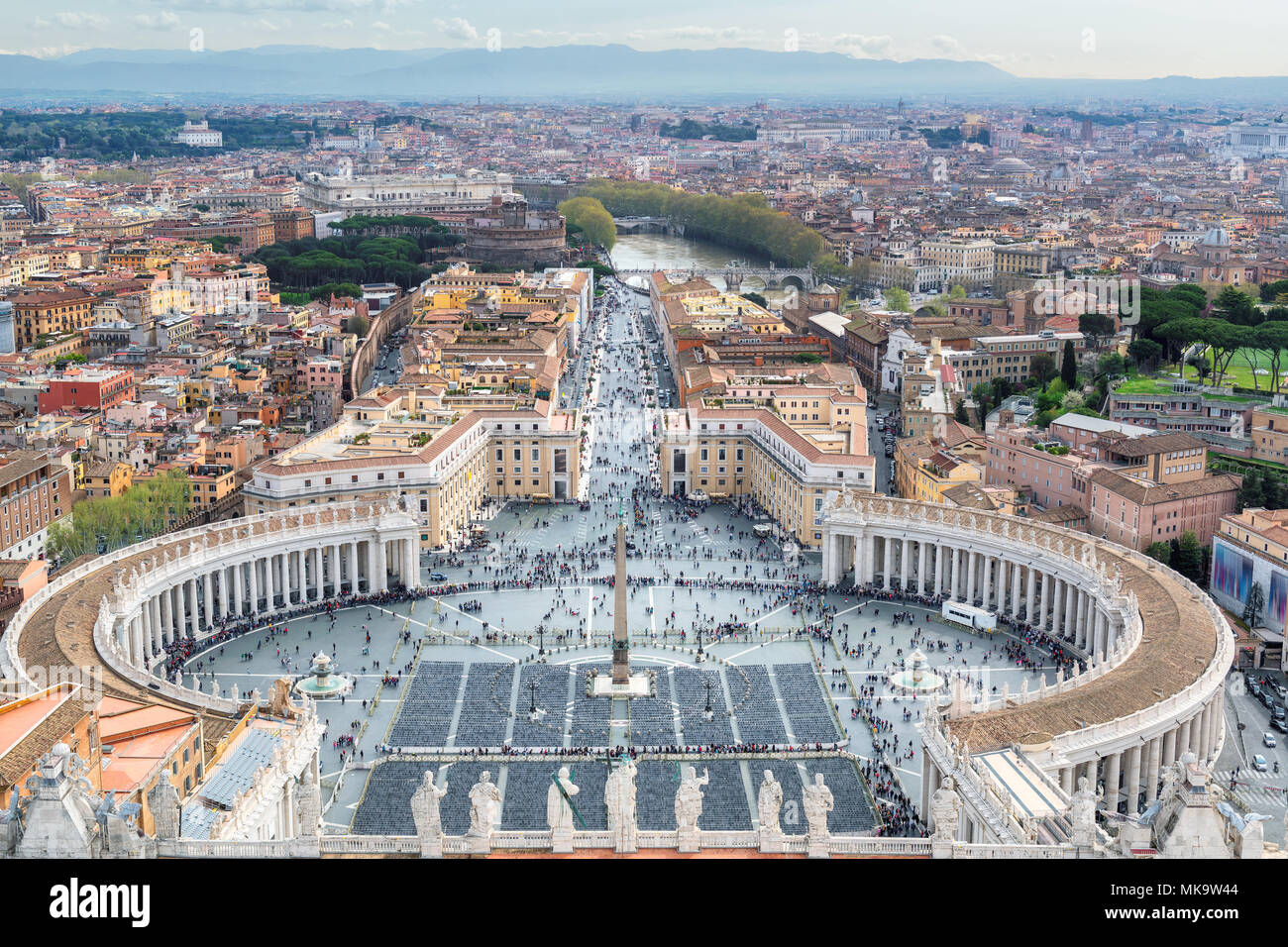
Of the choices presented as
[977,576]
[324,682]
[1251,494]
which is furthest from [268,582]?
[1251,494]

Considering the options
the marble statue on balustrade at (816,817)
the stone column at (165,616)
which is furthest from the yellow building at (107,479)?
the marble statue on balustrade at (816,817)

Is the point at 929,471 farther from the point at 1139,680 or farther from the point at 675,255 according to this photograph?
the point at 675,255

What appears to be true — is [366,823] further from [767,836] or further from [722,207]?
[722,207]

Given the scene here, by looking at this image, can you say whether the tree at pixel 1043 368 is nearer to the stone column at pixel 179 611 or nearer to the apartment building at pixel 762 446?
the apartment building at pixel 762 446

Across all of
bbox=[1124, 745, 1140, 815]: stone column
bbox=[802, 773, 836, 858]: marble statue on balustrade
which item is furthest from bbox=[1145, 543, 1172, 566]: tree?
bbox=[802, 773, 836, 858]: marble statue on balustrade

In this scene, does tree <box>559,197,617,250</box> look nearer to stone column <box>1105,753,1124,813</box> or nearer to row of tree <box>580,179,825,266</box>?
row of tree <box>580,179,825,266</box>

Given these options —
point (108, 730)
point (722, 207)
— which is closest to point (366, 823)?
point (108, 730)

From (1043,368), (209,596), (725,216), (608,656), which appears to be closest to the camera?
(608,656)
